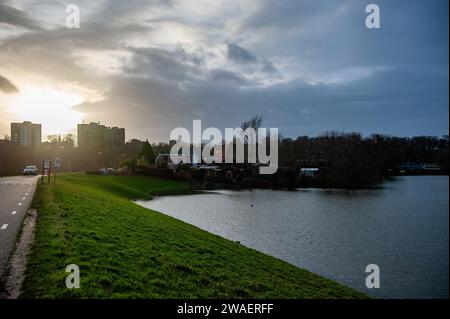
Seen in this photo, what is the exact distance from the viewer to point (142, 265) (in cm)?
1078

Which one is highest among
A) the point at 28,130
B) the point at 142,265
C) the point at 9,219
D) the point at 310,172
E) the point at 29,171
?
the point at 28,130

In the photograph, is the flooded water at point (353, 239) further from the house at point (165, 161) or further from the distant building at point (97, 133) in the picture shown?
the house at point (165, 161)

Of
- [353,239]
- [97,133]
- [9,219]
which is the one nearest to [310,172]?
[97,133]

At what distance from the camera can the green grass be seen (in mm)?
8492

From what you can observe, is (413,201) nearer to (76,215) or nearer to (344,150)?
(344,150)

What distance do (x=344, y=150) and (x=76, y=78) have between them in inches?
3069

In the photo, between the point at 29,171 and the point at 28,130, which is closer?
the point at 28,130

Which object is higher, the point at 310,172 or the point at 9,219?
the point at 9,219

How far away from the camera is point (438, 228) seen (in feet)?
103

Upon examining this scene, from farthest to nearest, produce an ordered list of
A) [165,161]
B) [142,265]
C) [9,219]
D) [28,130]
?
[165,161], [28,130], [9,219], [142,265]

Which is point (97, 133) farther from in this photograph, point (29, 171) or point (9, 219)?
point (9, 219)

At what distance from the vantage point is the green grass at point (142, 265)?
334 inches
